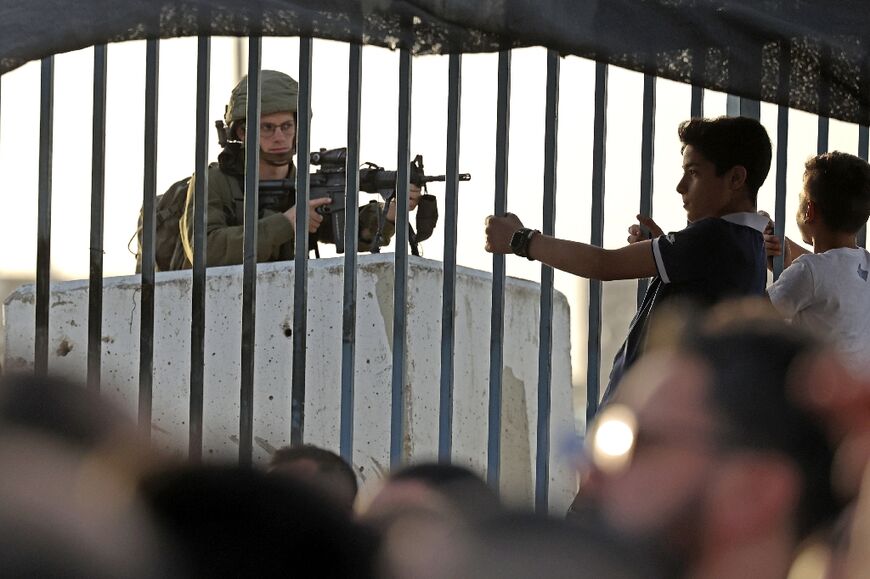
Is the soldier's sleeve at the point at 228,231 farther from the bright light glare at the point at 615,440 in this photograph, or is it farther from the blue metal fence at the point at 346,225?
the bright light glare at the point at 615,440

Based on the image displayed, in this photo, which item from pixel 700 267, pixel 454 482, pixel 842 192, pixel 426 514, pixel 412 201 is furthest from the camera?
pixel 412 201

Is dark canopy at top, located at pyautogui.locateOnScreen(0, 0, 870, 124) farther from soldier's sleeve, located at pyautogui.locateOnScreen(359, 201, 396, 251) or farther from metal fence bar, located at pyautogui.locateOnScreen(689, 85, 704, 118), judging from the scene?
soldier's sleeve, located at pyautogui.locateOnScreen(359, 201, 396, 251)

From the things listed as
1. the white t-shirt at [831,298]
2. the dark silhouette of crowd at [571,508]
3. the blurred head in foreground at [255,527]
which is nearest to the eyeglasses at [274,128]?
the white t-shirt at [831,298]

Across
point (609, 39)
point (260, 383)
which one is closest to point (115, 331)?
point (260, 383)

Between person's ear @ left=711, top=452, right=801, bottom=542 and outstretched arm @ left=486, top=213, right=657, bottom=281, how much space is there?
2.18 meters

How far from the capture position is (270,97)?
189 inches

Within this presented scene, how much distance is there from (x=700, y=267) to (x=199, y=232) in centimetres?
121

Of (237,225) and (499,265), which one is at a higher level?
(237,225)

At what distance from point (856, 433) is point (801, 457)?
0.10m

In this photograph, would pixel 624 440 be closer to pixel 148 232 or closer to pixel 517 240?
pixel 517 240

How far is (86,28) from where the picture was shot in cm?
340

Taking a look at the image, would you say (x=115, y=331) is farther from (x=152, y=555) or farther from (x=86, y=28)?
(x=152, y=555)

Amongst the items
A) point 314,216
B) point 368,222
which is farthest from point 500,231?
point 368,222

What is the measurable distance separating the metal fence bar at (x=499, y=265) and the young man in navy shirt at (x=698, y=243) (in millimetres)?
115
